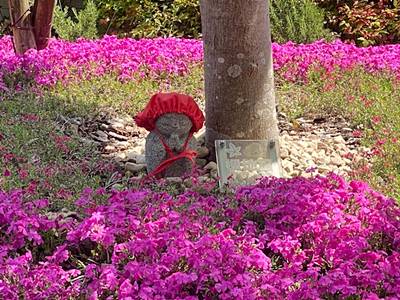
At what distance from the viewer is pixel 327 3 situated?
1081 cm

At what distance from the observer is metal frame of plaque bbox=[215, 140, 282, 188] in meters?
4.46

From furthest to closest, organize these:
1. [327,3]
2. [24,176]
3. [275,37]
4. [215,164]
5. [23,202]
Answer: [327,3] < [275,37] < [215,164] < [24,176] < [23,202]

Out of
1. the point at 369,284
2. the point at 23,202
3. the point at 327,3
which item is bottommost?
the point at 369,284

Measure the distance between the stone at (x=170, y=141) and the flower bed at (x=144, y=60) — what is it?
2.00 metres

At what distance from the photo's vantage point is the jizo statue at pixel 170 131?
14.5 ft

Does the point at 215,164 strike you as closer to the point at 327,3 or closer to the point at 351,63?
the point at 351,63

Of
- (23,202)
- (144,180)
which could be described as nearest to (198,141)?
(144,180)

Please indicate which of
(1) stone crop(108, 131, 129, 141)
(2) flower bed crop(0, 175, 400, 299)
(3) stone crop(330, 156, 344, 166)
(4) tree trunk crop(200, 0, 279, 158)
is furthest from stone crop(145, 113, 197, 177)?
(3) stone crop(330, 156, 344, 166)

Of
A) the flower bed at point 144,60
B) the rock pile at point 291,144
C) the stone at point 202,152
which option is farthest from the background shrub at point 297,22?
the stone at point 202,152

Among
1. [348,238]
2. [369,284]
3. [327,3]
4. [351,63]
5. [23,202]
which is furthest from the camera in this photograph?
[327,3]

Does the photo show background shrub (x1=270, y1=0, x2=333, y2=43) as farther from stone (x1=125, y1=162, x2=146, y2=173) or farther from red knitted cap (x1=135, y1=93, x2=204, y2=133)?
red knitted cap (x1=135, y1=93, x2=204, y2=133)

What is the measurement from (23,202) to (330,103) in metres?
3.07

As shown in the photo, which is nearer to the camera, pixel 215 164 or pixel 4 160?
pixel 4 160

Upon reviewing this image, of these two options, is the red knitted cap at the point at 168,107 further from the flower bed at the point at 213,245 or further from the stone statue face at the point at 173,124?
the flower bed at the point at 213,245
